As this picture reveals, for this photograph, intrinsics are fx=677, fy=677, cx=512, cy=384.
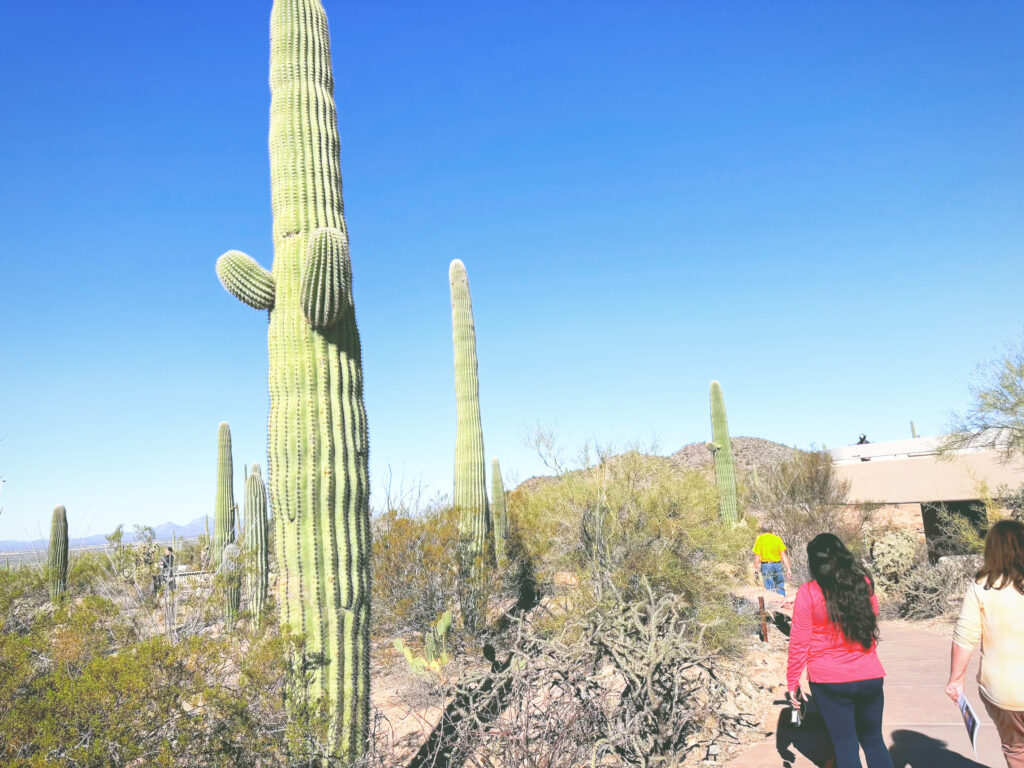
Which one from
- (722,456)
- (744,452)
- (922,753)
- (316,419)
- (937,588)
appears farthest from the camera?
(744,452)

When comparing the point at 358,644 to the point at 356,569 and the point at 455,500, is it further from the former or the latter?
the point at 455,500

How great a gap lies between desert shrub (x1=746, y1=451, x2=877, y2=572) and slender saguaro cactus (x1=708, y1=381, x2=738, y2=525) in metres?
1.49

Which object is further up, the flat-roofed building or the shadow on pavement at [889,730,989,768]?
the flat-roofed building

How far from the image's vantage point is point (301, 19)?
18.2ft

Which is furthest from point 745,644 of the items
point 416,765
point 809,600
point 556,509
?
point 809,600

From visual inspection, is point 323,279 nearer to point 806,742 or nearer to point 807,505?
point 806,742

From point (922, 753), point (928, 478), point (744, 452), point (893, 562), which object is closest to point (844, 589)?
point (922, 753)

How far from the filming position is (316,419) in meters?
4.45

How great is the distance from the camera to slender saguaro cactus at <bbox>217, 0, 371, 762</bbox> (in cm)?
419

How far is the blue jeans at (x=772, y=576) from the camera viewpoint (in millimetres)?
8820

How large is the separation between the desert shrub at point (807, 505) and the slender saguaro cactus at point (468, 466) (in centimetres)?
724

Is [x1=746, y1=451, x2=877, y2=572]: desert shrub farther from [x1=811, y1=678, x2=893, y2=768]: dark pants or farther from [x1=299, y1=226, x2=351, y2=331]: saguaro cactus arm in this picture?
[x1=299, y1=226, x2=351, y2=331]: saguaro cactus arm

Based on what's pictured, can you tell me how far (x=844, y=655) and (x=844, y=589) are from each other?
11.8 inches

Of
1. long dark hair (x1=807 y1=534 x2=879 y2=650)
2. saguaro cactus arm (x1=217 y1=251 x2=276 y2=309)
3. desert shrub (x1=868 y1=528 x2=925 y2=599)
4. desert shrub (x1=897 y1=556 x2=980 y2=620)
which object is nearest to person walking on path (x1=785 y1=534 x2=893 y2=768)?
long dark hair (x1=807 y1=534 x2=879 y2=650)
